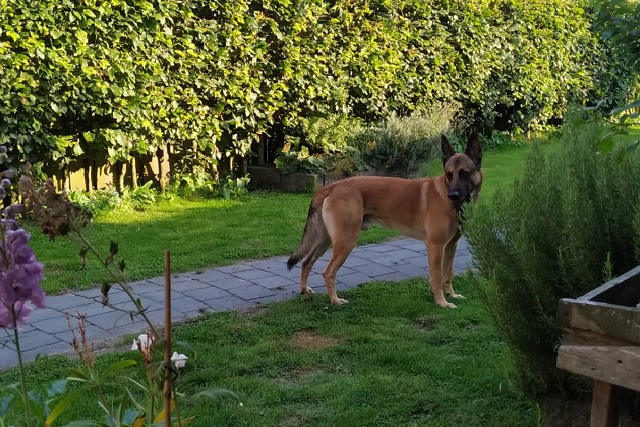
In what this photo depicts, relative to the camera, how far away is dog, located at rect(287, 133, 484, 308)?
17.5 feet

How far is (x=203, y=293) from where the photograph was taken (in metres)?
5.56

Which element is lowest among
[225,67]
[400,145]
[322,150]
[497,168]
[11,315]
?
[497,168]

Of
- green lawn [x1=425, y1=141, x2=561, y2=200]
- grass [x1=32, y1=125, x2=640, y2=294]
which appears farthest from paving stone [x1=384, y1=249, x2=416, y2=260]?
green lawn [x1=425, y1=141, x2=561, y2=200]

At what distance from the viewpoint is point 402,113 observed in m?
12.0

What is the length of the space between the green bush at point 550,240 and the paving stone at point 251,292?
8.58 feet

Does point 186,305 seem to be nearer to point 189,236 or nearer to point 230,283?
point 230,283

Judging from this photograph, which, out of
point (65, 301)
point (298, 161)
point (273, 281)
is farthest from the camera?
point (298, 161)

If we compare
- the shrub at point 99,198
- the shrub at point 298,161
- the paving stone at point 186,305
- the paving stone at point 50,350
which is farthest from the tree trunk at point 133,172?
the paving stone at point 50,350

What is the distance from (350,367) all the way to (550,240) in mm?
1564

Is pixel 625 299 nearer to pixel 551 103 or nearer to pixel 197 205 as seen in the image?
pixel 197 205

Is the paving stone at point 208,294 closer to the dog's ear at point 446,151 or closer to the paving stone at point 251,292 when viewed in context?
the paving stone at point 251,292

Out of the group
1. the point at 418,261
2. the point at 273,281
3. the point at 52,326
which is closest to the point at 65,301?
the point at 52,326

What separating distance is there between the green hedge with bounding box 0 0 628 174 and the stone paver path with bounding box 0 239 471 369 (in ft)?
7.70

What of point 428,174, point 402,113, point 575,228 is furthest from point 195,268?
point 402,113
